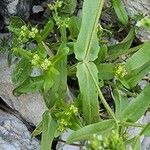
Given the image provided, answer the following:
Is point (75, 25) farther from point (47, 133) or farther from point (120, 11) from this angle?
point (47, 133)

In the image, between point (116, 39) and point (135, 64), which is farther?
point (116, 39)

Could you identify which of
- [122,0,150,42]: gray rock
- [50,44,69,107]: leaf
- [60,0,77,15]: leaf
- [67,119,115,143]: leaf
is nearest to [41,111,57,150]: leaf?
[50,44,69,107]: leaf

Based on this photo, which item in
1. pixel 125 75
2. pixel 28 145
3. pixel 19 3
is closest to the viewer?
pixel 125 75

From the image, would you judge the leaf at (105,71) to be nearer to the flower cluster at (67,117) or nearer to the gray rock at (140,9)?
the flower cluster at (67,117)

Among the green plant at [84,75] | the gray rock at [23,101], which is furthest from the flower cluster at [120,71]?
the gray rock at [23,101]

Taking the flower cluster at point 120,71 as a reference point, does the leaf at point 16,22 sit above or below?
above

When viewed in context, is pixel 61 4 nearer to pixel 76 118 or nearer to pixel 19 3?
pixel 19 3

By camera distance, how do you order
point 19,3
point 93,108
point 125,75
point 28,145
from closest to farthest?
point 93,108 < point 125,75 < point 28,145 < point 19,3

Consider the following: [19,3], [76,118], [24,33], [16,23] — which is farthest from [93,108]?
[19,3]
